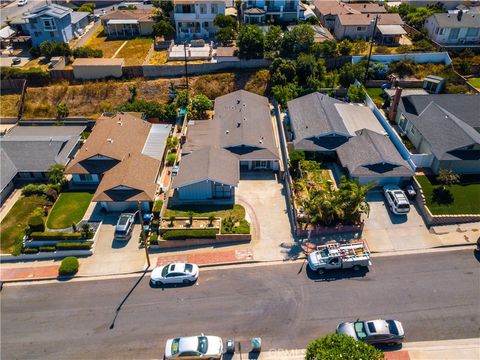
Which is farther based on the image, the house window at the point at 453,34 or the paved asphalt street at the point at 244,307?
the house window at the point at 453,34

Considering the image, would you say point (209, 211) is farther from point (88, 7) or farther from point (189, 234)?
point (88, 7)

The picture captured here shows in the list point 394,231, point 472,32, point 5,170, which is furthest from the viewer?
point 472,32

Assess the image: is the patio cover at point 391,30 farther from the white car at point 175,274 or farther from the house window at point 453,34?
the white car at point 175,274

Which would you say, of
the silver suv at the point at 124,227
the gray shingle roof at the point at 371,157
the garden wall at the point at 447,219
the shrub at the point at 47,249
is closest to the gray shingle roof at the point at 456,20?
the gray shingle roof at the point at 371,157

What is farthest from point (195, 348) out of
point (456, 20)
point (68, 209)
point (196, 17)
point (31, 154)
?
point (456, 20)

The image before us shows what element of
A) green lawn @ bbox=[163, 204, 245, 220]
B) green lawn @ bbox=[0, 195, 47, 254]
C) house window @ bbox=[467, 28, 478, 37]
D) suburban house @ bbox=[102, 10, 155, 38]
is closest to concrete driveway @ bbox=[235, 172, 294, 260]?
green lawn @ bbox=[163, 204, 245, 220]

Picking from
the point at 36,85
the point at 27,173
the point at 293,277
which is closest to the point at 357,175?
the point at 293,277

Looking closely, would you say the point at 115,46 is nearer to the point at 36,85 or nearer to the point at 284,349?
the point at 36,85
